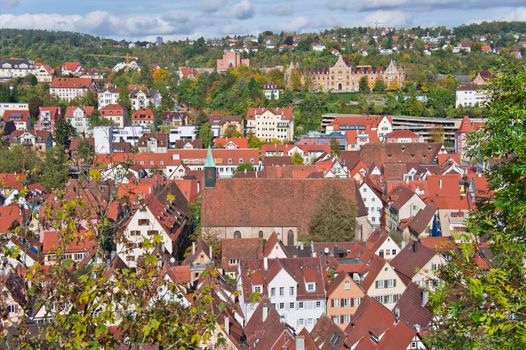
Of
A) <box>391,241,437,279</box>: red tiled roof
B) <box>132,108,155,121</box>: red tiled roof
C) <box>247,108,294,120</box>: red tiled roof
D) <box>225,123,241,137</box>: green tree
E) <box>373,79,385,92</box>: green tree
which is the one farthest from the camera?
<box>373,79,385,92</box>: green tree

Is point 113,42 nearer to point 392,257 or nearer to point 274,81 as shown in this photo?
point 274,81

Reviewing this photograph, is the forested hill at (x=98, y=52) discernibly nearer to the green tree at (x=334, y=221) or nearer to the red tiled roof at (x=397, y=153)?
the red tiled roof at (x=397, y=153)

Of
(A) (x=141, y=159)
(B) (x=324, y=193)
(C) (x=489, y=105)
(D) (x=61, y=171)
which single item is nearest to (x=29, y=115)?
(A) (x=141, y=159)

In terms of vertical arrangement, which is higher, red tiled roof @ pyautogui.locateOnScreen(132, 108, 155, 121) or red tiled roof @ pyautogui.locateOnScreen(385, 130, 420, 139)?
red tiled roof @ pyautogui.locateOnScreen(132, 108, 155, 121)

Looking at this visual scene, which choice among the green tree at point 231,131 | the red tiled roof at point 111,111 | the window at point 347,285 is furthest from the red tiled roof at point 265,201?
the red tiled roof at point 111,111

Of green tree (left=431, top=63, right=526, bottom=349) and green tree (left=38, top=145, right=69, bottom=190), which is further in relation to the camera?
green tree (left=38, top=145, right=69, bottom=190)

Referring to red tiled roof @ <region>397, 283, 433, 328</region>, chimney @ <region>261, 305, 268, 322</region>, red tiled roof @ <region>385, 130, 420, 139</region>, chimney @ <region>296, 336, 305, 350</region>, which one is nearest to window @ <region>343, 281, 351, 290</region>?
red tiled roof @ <region>397, 283, 433, 328</region>

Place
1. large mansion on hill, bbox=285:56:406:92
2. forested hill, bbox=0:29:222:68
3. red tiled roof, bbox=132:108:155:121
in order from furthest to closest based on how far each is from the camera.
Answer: forested hill, bbox=0:29:222:68
large mansion on hill, bbox=285:56:406:92
red tiled roof, bbox=132:108:155:121

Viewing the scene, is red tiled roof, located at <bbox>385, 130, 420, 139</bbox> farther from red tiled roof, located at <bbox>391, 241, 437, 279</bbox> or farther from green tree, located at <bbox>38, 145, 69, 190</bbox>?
red tiled roof, located at <bbox>391, 241, 437, 279</bbox>
